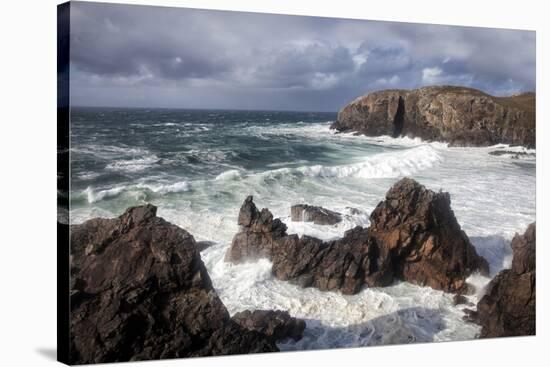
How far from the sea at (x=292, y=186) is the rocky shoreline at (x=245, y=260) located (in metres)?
0.15

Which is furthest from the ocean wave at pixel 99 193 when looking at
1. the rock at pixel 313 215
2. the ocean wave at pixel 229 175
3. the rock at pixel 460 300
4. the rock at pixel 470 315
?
the rock at pixel 470 315

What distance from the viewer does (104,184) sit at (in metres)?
8.89

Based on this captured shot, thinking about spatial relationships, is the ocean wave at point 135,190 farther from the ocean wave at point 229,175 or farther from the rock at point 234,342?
the rock at point 234,342

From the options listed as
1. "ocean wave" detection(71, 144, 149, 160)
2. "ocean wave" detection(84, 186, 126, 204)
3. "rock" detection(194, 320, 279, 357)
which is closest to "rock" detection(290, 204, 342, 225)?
"rock" detection(194, 320, 279, 357)

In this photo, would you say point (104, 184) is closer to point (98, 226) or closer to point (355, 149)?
point (98, 226)

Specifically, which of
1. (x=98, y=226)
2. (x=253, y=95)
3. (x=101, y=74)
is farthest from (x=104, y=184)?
(x=253, y=95)

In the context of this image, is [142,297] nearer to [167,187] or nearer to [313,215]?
[167,187]

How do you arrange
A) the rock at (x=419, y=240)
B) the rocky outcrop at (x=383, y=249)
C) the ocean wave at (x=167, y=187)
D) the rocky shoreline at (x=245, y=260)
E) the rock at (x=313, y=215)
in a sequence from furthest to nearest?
the rock at (x=419, y=240) < the rock at (x=313, y=215) < the rocky outcrop at (x=383, y=249) < the ocean wave at (x=167, y=187) < the rocky shoreline at (x=245, y=260)

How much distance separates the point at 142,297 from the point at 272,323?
6.01 feet

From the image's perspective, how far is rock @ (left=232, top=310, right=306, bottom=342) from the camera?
941 centimetres

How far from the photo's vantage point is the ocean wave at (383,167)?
1046cm

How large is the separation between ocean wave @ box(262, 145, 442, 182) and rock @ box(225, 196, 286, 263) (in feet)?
2.58

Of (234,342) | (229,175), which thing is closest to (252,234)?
(229,175)

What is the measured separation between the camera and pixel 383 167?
10.8 m
